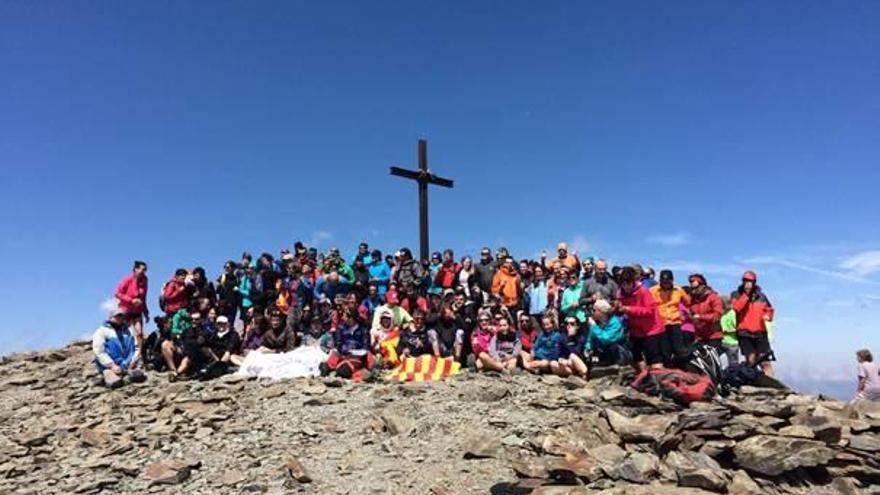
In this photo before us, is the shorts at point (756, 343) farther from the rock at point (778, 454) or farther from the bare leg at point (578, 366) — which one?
the rock at point (778, 454)

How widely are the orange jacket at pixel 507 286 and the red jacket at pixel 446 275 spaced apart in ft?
4.40

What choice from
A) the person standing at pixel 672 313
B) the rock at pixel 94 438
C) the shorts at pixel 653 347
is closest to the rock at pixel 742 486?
the shorts at pixel 653 347

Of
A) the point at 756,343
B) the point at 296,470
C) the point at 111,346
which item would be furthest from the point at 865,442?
the point at 111,346

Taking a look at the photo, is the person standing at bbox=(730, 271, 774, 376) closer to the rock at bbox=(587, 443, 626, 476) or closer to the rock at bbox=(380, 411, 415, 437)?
the rock at bbox=(587, 443, 626, 476)

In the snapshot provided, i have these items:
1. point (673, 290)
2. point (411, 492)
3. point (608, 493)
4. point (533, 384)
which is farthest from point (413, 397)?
point (673, 290)

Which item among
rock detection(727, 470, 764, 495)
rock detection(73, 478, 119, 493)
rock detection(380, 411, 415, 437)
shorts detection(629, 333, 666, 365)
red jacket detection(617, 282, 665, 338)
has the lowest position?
rock detection(73, 478, 119, 493)

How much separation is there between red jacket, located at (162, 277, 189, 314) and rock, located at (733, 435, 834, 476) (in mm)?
13817

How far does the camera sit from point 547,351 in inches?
524

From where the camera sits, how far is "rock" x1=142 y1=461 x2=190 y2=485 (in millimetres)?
9727

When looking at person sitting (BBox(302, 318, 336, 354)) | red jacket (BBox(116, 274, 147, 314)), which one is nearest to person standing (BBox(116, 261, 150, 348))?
red jacket (BBox(116, 274, 147, 314))

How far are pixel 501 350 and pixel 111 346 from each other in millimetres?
9787

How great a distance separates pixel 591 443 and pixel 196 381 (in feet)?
31.6

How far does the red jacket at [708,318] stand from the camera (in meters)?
13.2

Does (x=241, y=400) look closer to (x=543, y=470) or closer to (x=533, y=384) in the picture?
(x=533, y=384)
